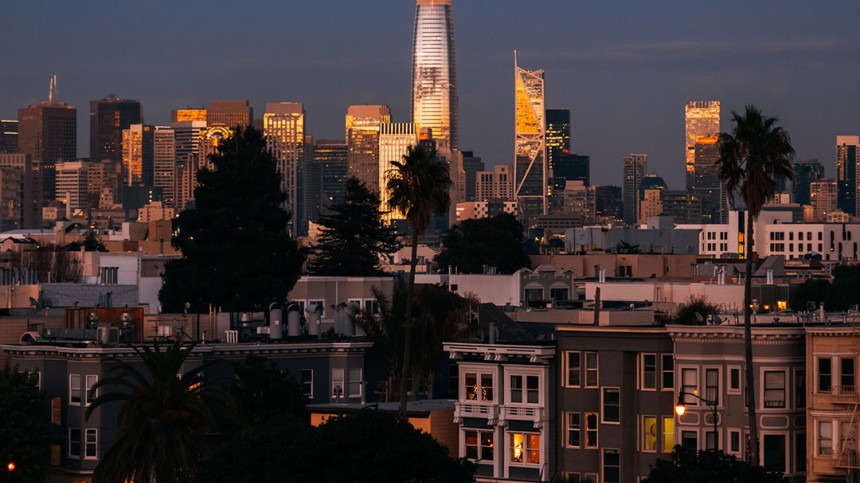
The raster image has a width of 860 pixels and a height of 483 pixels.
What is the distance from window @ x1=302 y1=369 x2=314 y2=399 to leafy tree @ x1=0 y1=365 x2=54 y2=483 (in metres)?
9.97

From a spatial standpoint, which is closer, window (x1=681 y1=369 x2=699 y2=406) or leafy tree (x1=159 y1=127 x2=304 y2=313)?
window (x1=681 y1=369 x2=699 y2=406)

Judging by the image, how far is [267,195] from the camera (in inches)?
5221

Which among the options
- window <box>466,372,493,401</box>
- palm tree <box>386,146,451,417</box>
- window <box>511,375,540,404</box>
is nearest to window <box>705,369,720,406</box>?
window <box>511,375,540,404</box>

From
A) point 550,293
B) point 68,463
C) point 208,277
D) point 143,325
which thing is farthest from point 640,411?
point 550,293

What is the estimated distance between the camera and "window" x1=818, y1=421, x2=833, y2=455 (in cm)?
7181

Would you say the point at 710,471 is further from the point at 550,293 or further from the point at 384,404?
the point at 550,293

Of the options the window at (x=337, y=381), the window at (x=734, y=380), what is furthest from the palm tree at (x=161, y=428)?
the window at (x=734, y=380)

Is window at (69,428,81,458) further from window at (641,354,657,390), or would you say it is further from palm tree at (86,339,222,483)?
window at (641,354,657,390)

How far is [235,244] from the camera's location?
129 meters

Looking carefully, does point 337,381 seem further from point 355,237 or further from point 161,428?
point 355,237

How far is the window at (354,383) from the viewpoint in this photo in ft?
294

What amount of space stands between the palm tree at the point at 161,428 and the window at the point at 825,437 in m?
19.2

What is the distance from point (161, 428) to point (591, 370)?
14.6 metres

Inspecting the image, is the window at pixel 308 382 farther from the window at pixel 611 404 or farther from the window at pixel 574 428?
the window at pixel 611 404
